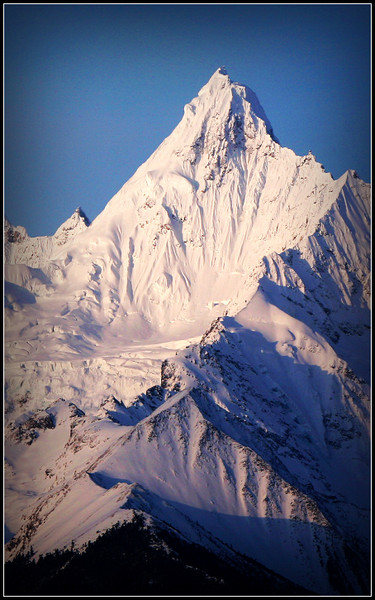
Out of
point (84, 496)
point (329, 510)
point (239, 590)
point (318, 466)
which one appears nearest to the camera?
point (239, 590)

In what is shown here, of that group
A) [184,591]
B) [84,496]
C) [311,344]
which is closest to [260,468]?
[84,496]

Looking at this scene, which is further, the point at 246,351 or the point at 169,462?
the point at 246,351

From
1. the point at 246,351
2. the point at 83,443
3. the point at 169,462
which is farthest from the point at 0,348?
the point at 246,351

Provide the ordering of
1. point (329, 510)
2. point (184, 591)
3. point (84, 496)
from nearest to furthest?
point (184, 591)
point (84, 496)
point (329, 510)

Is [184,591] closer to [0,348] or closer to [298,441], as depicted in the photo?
[0,348]

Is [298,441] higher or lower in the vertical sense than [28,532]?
higher

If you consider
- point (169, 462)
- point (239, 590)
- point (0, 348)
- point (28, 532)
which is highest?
point (0, 348)

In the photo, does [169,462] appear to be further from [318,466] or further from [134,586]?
[318,466]
